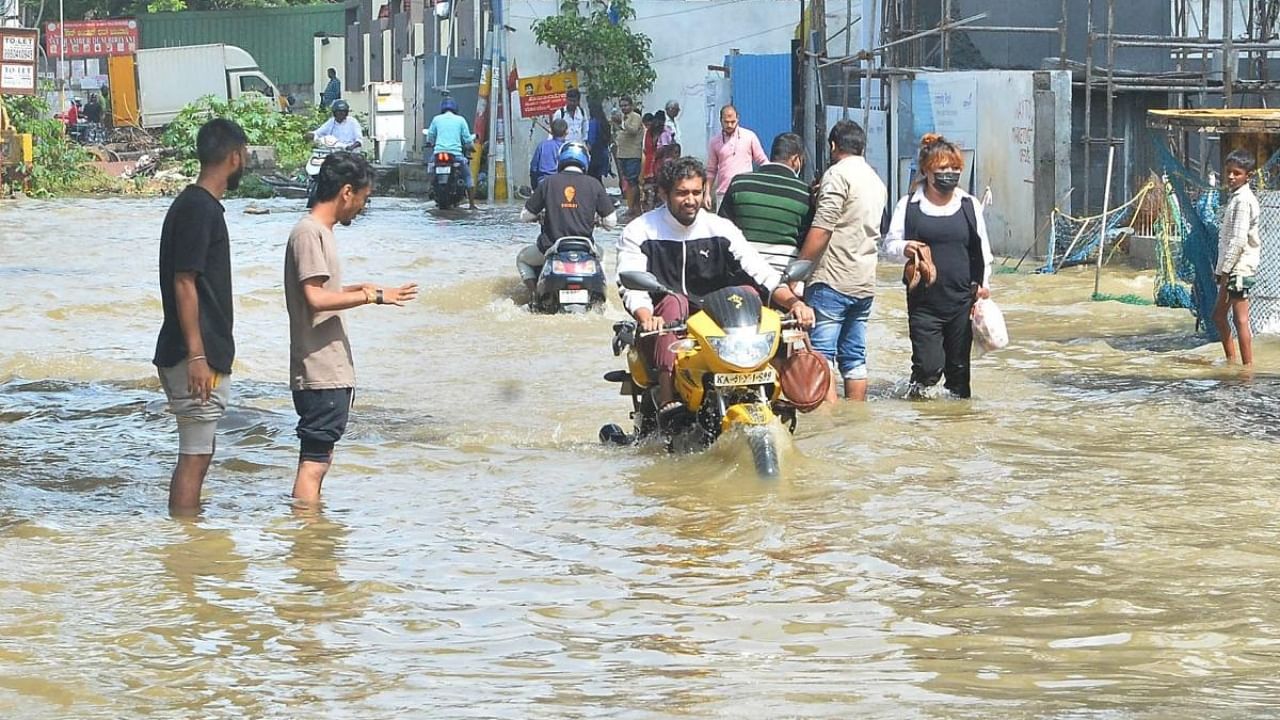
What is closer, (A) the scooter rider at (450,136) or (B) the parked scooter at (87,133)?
(A) the scooter rider at (450,136)

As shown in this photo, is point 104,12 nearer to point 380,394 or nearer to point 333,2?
point 333,2

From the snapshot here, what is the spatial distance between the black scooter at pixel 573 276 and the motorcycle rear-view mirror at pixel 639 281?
22.7ft

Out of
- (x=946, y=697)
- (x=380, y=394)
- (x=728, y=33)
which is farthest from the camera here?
(x=728, y=33)

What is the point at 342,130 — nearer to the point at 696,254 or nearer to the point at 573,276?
the point at 573,276

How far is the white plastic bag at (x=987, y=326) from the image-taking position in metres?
9.95

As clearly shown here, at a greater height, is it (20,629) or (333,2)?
(333,2)

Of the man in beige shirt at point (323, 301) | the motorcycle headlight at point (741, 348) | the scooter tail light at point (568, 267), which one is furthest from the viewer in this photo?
the scooter tail light at point (568, 267)

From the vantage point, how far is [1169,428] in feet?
31.5

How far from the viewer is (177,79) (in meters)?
46.6

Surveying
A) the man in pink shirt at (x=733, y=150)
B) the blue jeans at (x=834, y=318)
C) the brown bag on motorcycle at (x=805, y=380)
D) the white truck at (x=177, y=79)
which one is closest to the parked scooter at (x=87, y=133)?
the white truck at (x=177, y=79)

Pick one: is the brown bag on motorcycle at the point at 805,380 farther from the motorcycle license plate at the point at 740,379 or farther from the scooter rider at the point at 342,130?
the scooter rider at the point at 342,130

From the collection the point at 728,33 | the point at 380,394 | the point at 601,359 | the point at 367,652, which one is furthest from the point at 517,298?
the point at 728,33

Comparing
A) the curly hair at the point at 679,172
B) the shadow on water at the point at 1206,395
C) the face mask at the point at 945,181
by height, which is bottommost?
the shadow on water at the point at 1206,395

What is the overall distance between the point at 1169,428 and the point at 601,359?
460cm
